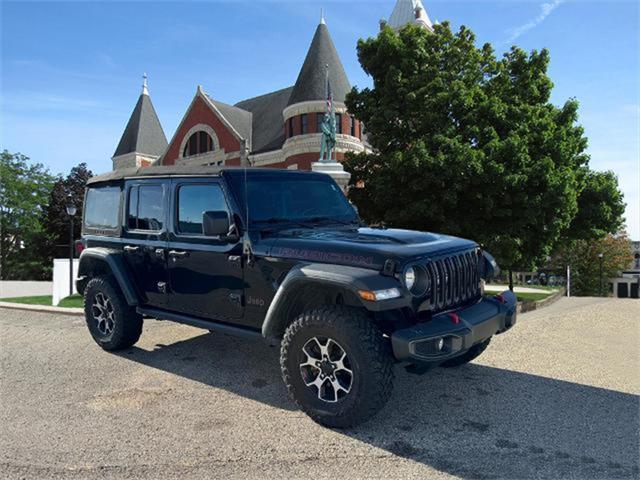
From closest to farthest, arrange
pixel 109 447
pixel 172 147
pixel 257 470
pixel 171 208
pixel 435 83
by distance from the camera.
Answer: pixel 257 470
pixel 109 447
pixel 171 208
pixel 435 83
pixel 172 147

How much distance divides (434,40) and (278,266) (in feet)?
41.8

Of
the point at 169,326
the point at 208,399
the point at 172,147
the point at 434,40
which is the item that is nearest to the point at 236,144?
the point at 172,147

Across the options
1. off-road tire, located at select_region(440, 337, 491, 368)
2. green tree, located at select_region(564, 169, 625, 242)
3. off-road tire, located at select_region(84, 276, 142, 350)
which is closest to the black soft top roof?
off-road tire, located at select_region(84, 276, 142, 350)

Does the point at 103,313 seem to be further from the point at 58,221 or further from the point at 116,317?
the point at 58,221

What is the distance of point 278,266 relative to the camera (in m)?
3.95

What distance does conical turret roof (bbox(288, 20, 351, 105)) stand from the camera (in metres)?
35.5

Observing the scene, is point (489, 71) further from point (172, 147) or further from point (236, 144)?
point (172, 147)

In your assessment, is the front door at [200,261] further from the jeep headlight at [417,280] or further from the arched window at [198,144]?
the arched window at [198,144]

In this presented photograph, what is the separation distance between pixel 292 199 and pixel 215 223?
1007 mm

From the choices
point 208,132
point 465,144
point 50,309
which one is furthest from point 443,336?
point 208,132

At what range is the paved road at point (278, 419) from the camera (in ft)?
9.80

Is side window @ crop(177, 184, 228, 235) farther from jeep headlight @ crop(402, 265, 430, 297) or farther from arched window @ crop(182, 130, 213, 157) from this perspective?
arched window @ crop(182, 130, 213, 157)

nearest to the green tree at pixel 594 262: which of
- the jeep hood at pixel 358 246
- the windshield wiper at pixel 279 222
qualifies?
the jeep hood at pixel 358 246

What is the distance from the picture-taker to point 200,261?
177 inches
